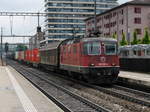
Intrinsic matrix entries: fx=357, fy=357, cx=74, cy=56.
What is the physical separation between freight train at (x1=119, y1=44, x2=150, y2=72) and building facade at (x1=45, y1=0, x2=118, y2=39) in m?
101

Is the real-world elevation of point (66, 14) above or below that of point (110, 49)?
above

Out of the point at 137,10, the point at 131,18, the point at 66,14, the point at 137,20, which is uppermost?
the point at 66,14

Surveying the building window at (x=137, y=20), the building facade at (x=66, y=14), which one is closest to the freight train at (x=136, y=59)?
the building window at (x=137, y=20)

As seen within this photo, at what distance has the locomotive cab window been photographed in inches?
860

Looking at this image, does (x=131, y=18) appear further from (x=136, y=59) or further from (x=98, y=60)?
(x=98, y=60)

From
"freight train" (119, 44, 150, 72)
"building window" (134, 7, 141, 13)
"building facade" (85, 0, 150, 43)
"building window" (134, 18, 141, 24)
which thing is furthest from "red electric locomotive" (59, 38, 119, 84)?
"building window" (134, 7, 141, 13)

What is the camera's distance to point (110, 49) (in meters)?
22.0

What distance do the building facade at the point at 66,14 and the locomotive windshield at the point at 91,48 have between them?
11897cm

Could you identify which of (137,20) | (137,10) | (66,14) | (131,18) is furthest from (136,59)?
(66,14)

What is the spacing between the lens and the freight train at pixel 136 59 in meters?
27.4

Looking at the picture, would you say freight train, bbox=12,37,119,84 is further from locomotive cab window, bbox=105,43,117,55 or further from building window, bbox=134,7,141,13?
building window, bbox=134,7,141,13

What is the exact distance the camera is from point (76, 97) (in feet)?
54.1

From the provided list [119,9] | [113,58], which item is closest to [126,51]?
[113,58]

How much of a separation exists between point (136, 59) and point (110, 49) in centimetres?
747
